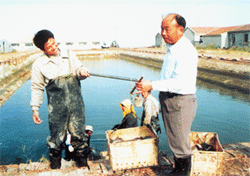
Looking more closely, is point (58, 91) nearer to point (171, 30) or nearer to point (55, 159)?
point (55, 159)

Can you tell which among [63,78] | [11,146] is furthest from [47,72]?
[11,146]

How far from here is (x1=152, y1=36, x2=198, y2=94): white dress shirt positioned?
241 cm

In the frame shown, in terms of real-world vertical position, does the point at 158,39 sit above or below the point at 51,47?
above

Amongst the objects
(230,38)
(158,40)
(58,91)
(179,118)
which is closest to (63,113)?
(58,91)

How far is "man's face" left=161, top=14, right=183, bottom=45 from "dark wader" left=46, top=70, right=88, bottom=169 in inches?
62.2

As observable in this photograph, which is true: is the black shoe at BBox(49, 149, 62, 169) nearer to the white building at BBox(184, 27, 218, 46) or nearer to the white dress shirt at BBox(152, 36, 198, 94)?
the white dress shirt at BBox(152, 36, 198, 94)

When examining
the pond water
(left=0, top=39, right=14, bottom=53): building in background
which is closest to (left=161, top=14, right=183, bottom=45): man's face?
the pond water

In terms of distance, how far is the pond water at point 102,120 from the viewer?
244 inches

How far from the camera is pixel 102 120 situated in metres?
8.27

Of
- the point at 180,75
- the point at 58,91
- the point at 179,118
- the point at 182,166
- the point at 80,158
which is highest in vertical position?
the point at 180,75

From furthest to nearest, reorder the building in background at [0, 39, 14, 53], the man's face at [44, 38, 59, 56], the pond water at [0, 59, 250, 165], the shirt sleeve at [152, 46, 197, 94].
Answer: the building in background at [0, 39, 14, 53] → the pond water at [0, 59, 250, 165] → the man's face at [44, 38, 59, 56] → the shirt sleeve at [152, 46, 197, 94]

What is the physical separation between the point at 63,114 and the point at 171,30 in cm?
195

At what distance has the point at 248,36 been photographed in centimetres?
3164

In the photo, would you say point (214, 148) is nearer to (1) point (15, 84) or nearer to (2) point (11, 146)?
(2) point (11, 146)
